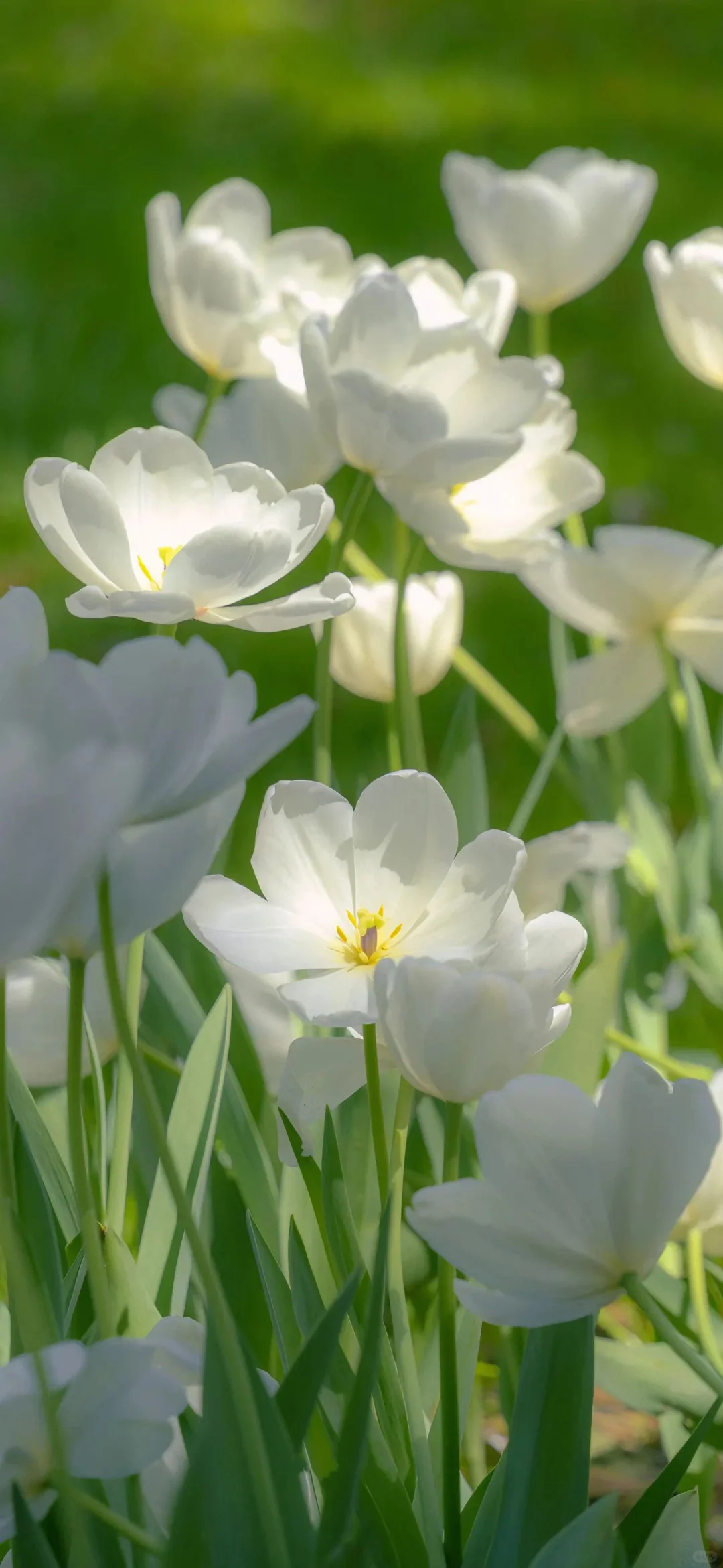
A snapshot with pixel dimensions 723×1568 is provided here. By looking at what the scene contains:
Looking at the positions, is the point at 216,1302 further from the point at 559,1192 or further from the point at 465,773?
the point at 465,773

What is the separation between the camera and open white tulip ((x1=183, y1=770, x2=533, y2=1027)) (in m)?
0.56

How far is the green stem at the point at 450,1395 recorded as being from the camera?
539mm

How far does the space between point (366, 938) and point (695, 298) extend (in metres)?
0.63

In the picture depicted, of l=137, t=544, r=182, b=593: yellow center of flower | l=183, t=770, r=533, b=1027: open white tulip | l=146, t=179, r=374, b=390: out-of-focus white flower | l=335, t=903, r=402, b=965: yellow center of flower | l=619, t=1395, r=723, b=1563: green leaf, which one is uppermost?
l=146, t=179, r=374, b=390: out-of-focus white flower

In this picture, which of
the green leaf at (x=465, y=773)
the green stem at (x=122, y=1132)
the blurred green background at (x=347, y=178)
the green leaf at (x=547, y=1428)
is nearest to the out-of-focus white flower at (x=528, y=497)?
the green leaf at (x=465, y=773)

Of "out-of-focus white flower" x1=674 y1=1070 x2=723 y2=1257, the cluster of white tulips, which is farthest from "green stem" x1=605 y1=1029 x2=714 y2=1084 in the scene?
"out-of-focus white flower" x1=674 y1=1070 x2=723 y2=1257

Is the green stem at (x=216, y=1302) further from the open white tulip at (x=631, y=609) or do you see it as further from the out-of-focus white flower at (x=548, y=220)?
the out-of-focus white flower at (x=548, y=220)

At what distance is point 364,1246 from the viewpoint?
688 mm

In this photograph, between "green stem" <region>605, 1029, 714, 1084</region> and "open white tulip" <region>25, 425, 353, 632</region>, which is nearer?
"open white tulip" <region>25, 425, 353, 632</region>

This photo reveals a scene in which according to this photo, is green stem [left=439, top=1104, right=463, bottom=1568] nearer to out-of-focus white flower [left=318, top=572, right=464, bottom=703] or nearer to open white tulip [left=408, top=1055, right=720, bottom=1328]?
open white tulip [left=408, top=1055, right=720, bottom=1328]

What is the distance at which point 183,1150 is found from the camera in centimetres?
65

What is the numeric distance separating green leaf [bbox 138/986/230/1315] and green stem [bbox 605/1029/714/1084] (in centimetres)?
25

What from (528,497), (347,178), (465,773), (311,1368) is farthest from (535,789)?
(347,178)

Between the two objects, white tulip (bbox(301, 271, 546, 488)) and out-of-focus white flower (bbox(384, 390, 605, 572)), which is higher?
white tulip (bbox(301, 271, 546, 488))
